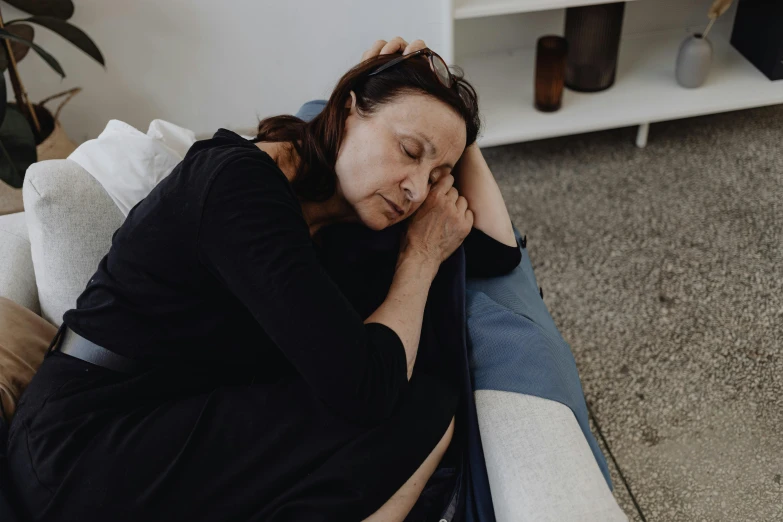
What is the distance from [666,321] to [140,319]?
1.29 m

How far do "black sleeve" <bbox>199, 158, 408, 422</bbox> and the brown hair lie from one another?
20cm

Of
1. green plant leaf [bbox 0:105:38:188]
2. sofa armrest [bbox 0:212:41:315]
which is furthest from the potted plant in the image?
sofa armrest [bbox 0:212:41:315]

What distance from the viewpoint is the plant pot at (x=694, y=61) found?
225cm

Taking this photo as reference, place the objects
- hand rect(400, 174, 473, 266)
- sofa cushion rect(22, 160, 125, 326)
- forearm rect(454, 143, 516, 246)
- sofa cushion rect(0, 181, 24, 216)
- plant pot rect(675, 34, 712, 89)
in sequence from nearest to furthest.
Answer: sofa cushion rect(22, 160, 125, 326) → hand rect(400, 174, 473, 266) → forearm rect(454, 143, 516, 246) → sofa cushion rect(0, 181, 24, 216) → plant pot rect(675, 34, 712, 89)

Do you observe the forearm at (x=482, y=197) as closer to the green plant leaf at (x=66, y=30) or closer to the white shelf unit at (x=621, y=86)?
the white shelf unit at (x=621, y=86)

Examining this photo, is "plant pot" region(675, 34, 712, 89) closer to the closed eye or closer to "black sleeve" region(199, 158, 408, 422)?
the closed eye

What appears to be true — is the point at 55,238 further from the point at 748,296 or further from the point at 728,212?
the point at 728,212

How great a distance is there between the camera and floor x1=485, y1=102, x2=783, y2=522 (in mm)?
1523

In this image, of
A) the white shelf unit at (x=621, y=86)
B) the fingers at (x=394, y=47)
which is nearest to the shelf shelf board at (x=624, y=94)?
the white shelf unit at (x=621, y=86)

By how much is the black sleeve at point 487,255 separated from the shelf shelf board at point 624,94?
909 mm

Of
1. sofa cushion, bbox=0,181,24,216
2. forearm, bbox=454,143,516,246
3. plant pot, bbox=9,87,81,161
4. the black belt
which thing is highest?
the black belt

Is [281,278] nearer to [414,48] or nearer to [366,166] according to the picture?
[366,166]

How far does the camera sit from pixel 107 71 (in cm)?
227

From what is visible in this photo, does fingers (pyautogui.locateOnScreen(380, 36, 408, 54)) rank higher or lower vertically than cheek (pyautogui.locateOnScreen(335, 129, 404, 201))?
higher
